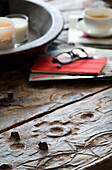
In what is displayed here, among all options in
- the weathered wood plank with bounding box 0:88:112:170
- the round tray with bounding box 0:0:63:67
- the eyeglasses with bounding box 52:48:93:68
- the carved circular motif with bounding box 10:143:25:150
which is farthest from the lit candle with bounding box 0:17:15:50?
the carved circular motif with bounding box 10:143:25:150

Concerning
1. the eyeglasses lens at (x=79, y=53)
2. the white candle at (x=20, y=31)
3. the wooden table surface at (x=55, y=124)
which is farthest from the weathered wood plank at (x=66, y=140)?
the white candle at (x=20, y=31)

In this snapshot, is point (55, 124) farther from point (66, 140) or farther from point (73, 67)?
point (73, 67)

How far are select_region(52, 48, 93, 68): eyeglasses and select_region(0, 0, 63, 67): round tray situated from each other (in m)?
0.08

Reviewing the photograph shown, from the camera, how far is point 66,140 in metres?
0.88

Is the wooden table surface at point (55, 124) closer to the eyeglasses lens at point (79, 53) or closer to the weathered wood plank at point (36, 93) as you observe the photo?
the weathered wood plank at point (36, 93)

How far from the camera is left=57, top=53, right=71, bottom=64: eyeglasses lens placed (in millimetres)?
1273

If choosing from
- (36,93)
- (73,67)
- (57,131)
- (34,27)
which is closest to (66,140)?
(57,131)

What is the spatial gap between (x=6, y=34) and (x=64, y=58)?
0.24 metres

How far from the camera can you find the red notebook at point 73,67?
3.93ft

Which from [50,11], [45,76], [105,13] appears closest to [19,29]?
[50,11]

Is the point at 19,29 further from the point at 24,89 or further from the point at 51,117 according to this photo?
the point at 51,117

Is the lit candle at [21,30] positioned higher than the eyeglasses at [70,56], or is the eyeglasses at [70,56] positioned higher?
the lit candle at [21,30]

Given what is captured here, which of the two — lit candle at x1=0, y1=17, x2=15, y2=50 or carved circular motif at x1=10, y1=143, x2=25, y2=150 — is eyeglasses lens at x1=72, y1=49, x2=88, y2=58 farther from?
carved circular motif at x1=10, y1=143, x2=25, y2=150

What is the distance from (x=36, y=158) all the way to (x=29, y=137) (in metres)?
0.09
